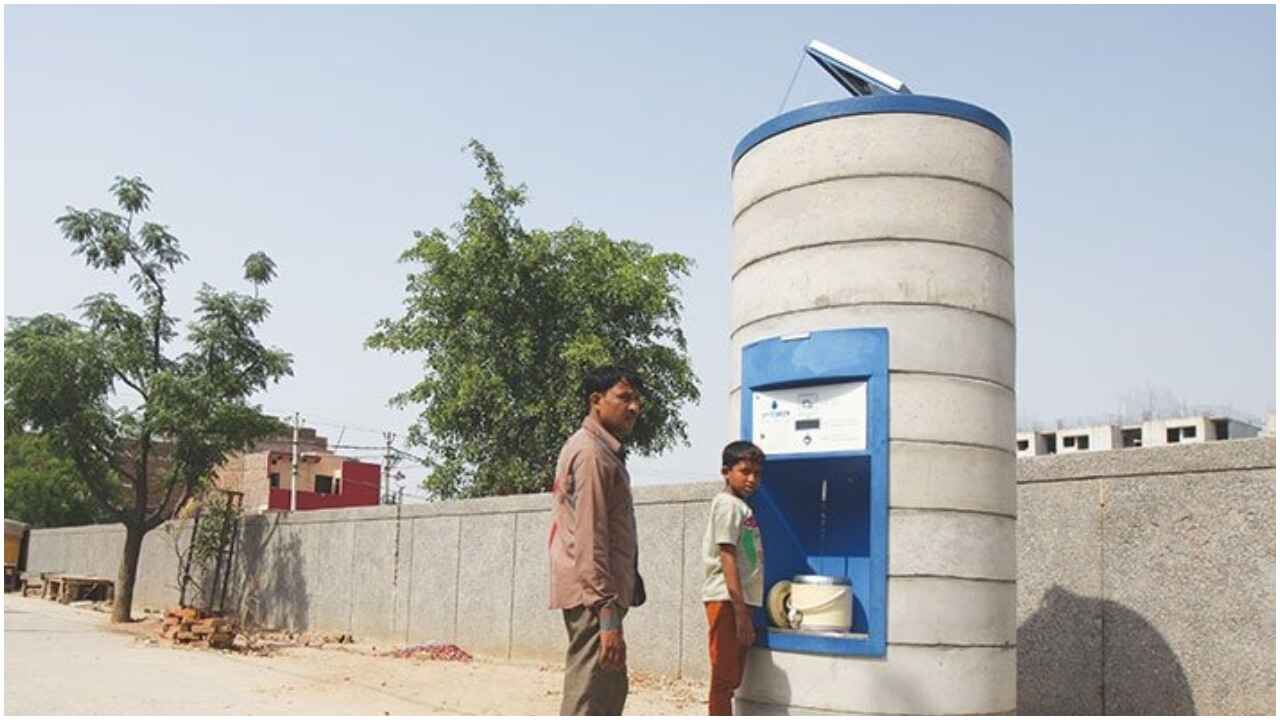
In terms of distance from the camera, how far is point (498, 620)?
39.7ft

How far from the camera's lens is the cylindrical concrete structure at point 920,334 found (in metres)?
5.25

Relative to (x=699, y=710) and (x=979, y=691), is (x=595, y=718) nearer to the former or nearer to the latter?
(x=979, y=691)

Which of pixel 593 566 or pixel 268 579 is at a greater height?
pixel 593 566

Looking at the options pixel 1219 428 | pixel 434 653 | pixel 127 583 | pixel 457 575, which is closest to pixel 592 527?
pixel 434 653

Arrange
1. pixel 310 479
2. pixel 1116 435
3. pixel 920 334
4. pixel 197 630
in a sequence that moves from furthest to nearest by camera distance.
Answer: pixel 1116 435 < pixel 310 479 < pixel 197 630 < pixel 920 334

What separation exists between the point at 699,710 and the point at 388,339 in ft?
53.2

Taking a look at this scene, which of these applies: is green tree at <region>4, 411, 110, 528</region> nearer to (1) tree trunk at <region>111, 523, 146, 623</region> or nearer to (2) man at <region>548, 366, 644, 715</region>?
(1) tree trunk at <region>111, 523, 146, 623</region>

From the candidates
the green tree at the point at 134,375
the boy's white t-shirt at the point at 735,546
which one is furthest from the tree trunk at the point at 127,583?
the boy's white t-shirt at the point at 735,546

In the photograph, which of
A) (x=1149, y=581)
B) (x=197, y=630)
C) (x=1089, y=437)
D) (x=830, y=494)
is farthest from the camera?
(x=1089, y=437)

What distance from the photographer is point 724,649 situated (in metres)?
5.55

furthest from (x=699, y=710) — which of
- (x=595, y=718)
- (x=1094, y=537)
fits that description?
(x=595, y=718)

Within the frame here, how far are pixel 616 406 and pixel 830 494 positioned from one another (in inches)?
56.2

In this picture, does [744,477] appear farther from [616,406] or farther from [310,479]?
[310,479]

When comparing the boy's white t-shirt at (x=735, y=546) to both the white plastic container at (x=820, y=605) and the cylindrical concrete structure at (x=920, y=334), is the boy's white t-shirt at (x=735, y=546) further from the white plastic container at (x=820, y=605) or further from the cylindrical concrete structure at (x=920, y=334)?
the cylindrical concrete structure at (x=920, y=334)
